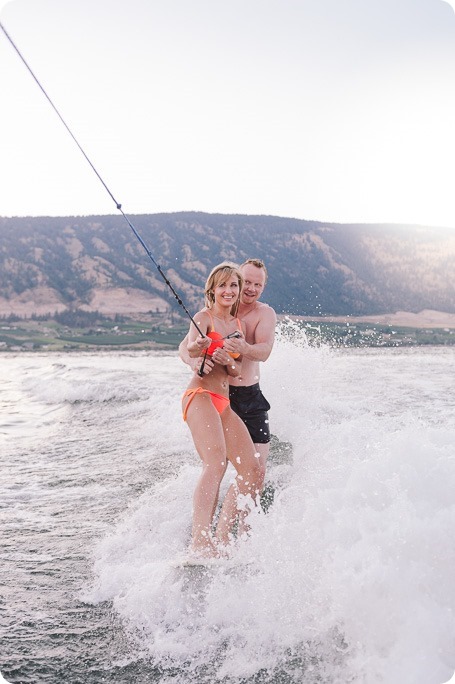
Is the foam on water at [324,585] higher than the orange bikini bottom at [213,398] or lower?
lower

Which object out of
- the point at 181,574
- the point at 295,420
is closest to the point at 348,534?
the point at 181,574

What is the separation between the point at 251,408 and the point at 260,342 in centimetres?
53

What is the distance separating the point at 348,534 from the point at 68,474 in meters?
4.56

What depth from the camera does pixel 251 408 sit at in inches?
183

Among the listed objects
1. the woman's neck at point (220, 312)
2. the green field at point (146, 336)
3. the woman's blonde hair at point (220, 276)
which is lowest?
the green field at point (146, 336)

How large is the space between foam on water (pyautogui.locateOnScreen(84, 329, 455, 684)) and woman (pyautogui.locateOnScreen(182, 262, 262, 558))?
288 mm

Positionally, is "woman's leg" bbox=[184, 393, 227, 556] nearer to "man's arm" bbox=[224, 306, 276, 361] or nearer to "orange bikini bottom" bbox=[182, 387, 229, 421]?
"orange bikini bottom" bbox=[182, 387, 229, 421]

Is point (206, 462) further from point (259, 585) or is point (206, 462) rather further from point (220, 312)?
point (220, 312)

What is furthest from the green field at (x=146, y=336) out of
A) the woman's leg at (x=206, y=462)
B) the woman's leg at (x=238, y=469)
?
the woman's leg at (x=206, y=462)

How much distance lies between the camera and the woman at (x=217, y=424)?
3959mm

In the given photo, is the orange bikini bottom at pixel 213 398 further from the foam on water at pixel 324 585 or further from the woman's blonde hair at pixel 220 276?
the foam on water at pixel 324 585

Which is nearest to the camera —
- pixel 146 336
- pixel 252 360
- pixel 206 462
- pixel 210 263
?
pixel 206 462

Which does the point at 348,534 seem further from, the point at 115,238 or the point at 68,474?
the point at 115,238

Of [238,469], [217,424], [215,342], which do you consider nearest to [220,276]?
[215,342]
